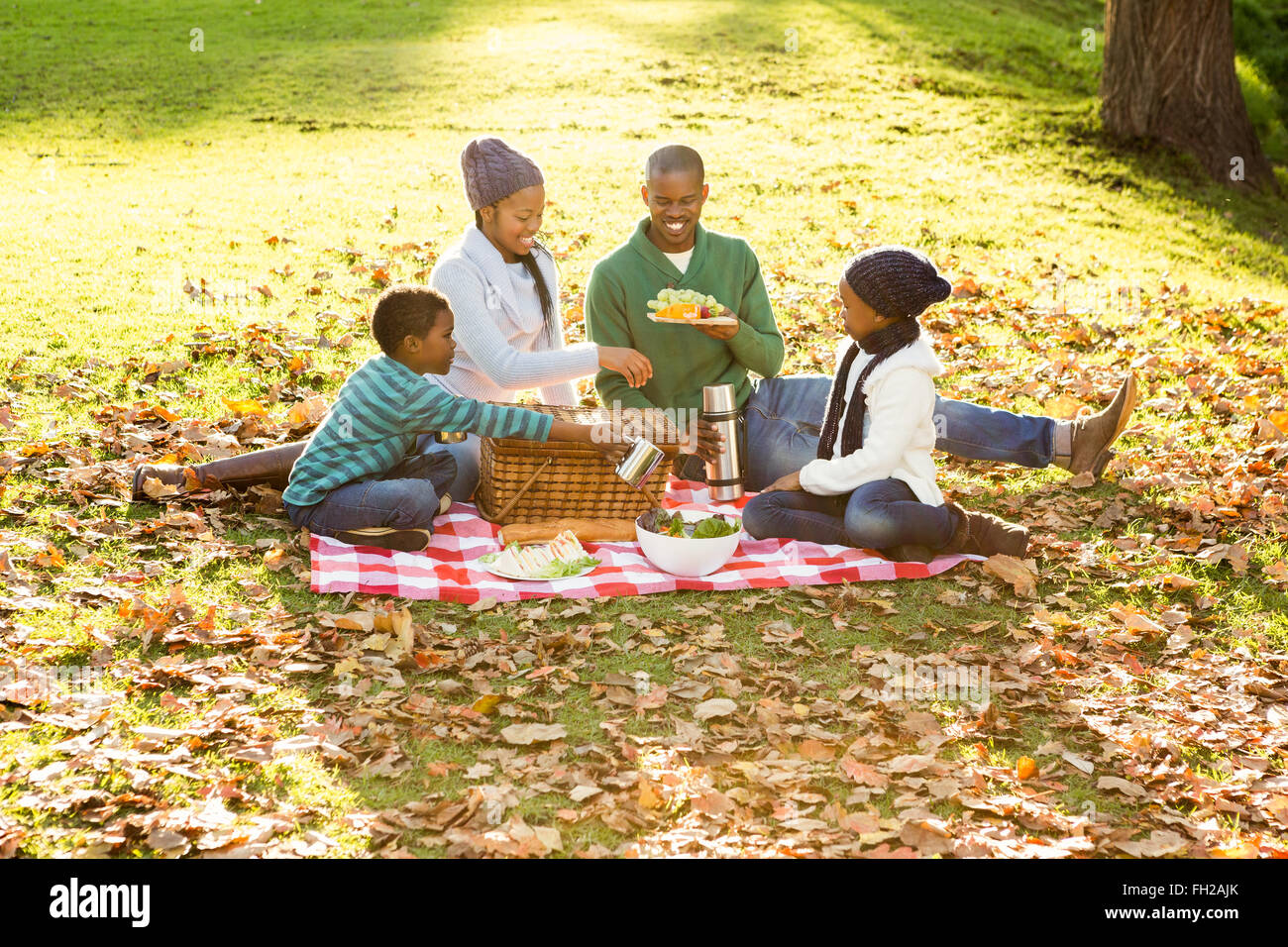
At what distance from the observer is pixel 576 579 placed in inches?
207

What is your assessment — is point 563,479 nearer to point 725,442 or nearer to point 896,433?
point 725,442

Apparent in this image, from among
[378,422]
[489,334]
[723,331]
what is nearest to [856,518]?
[723,331]

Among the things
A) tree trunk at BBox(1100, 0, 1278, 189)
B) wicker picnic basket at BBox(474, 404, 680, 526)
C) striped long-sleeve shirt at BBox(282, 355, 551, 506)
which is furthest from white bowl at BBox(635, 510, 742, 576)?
tree trunk at BBox(1100, 0, 1278, 189)

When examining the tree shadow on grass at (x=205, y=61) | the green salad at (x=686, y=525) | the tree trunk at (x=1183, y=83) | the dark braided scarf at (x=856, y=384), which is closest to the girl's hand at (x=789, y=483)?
the dark braided scarf at (x=856, y=384)

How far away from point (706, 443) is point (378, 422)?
1.75m

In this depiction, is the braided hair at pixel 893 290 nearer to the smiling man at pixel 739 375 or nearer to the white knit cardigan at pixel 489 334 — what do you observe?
the smiling man at pixel 739 375

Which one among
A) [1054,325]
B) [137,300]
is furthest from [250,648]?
[1054,325]

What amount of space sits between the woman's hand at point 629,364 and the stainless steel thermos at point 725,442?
345mm

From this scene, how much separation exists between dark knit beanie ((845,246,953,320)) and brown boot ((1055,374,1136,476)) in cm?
153

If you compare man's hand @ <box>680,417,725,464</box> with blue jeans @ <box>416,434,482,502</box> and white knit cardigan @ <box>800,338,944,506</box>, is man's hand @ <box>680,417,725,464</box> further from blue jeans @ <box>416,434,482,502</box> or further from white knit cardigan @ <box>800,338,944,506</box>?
blue jeans @ <box>416,434,482,502</box>

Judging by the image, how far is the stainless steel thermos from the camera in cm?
599

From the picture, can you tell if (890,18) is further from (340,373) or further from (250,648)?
(250,648)

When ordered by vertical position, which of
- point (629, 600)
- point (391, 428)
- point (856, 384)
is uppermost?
point (856, 384)

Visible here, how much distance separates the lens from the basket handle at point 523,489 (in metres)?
5.68
